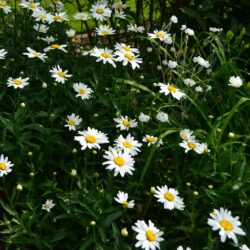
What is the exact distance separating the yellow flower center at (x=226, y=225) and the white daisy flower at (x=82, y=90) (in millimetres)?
1142

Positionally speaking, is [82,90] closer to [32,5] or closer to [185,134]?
[185,134]

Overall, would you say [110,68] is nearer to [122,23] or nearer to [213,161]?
[122,23]

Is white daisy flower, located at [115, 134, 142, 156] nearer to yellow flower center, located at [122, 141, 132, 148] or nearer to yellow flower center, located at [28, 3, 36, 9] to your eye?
yellow flower center, located at [122, 141, 132, 148]

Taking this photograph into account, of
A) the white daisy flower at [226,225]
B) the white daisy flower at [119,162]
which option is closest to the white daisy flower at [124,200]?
the white daisy flower at [119,162]

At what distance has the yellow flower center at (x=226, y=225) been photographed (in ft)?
6.75

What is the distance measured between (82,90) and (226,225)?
1217mm

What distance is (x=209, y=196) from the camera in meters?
2.43

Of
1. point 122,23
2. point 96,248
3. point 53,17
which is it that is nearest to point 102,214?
point 96,248

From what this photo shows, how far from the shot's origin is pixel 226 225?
6.79ft

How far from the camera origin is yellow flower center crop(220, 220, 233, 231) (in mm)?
2059

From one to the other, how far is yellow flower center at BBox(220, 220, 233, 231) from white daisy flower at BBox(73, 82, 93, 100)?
45.0 inches

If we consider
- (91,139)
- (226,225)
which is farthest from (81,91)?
(226,225)

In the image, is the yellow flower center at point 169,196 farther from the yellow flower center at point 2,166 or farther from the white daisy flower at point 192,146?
the yellow flower center at point 2,166

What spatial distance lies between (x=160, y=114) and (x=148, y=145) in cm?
18
